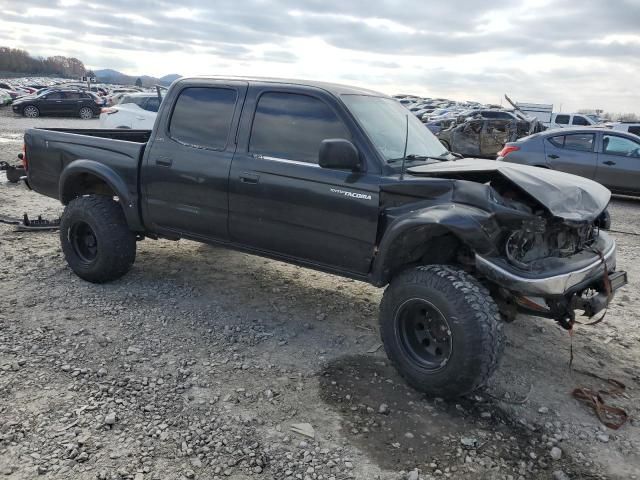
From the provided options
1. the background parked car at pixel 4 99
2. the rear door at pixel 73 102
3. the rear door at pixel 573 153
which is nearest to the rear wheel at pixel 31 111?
the rear door at pixel 73 102

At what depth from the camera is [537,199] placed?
3.39 metres

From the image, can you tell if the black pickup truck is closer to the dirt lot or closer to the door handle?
the door handle

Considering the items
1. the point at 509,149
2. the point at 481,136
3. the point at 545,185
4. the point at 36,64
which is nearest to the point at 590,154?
the point at 509,149

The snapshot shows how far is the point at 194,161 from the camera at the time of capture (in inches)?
181

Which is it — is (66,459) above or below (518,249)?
below

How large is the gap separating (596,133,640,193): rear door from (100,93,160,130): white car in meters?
9.98

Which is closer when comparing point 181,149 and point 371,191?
point 371,191

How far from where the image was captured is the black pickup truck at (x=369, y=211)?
3.39m

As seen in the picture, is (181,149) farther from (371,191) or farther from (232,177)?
(371,191)

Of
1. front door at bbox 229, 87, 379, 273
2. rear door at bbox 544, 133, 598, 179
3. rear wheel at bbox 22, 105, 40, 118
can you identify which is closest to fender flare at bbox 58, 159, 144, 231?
front door at bbox 229, 87, 379, 273

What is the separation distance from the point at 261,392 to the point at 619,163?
9459 millimetres

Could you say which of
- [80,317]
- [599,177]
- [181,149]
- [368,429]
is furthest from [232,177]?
[599,177]

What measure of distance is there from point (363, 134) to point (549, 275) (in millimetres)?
1594

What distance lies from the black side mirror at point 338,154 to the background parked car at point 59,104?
85.7 ft
